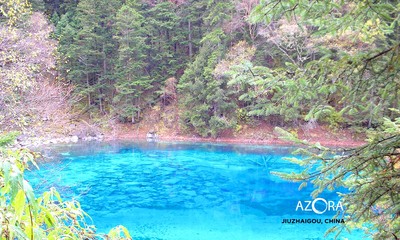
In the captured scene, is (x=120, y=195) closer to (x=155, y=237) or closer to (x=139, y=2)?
(x=155, y=237)

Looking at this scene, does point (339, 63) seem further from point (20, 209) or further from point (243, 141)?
point (243, 141)

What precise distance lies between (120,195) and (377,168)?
7238 mm

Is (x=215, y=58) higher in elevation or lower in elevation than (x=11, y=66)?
higher

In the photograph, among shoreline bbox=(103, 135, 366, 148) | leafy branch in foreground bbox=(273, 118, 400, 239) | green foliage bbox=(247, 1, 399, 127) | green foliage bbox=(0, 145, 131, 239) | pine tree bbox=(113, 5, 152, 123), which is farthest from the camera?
pine tree bbox=(113, 5, 152, 123)

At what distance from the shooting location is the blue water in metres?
6.01

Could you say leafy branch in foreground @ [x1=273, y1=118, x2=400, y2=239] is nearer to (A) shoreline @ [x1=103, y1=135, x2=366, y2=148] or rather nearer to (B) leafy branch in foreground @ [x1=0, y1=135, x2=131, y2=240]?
(B) leafy branch in foreground @ [x1=0, y1=135, x2=131, y2=240]

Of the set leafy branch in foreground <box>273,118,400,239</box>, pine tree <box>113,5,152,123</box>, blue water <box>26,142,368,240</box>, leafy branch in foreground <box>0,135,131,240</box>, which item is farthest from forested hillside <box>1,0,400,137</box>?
leafy branch in foreground <box>0,135,131,240</box>

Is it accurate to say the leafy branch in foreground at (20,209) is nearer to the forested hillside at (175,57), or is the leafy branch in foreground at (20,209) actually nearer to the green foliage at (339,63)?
the green foliage at (339,63)

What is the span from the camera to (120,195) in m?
8.12

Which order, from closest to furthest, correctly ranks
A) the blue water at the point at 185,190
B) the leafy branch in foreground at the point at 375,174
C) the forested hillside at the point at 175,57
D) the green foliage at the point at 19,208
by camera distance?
the green foliage at the point at 19,208 < the leafy branch in foreground at the point at 375,174 < the blue water at the point at 185,190 < the forested hillside at the point at 175,57

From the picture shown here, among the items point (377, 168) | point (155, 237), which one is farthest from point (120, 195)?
point (377, 168)

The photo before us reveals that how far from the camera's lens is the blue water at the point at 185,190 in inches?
237

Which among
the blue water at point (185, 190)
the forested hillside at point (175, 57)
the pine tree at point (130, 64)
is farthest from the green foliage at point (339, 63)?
the pine tree at point (130, 64)

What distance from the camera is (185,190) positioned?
28.3 ft
